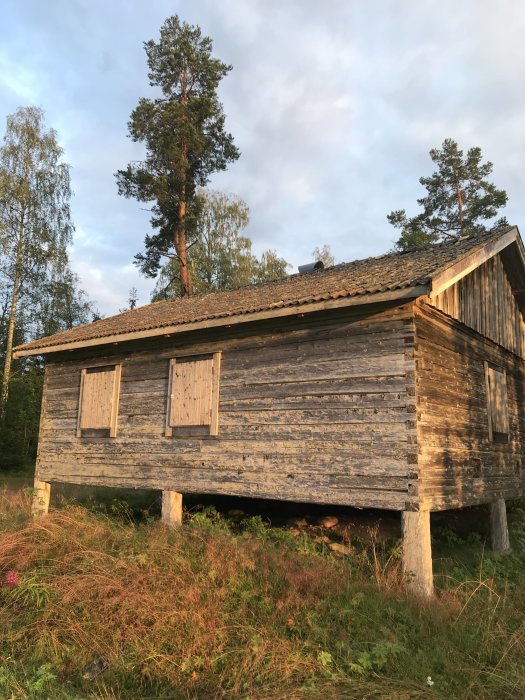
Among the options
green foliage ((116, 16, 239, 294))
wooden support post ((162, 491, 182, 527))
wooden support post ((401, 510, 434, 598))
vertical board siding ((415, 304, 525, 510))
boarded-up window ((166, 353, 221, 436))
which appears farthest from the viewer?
green foliage ((116, 16, 239, 294))

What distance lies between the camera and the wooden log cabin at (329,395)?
838cm

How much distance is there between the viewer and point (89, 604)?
6.61 metres

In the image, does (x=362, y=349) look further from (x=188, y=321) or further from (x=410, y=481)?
(x=188, y=321)

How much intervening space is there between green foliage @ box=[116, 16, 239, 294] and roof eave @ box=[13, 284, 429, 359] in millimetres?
15455

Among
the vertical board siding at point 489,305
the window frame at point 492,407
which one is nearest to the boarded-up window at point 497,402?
the window frame at point 492,407

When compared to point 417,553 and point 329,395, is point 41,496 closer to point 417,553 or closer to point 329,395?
point 329,395

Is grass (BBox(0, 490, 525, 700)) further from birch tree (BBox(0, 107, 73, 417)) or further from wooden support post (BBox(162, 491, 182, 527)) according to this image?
birch tree (BBox(0, 107, 73, 417))

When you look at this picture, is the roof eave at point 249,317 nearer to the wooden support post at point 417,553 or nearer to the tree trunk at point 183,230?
the wooden support post at point 417,553

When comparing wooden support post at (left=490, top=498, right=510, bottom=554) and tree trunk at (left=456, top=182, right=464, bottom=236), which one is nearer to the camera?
wooden support post at (left=490, top=498, right=510, bottom=554)

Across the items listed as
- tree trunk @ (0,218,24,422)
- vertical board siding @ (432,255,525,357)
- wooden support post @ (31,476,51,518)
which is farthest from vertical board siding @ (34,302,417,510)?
tree trunk @ (0,218,24,422)

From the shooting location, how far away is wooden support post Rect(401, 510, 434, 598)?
7754 millimetres

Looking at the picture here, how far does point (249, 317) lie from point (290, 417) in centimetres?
177

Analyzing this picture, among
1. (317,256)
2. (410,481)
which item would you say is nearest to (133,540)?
(410,481)

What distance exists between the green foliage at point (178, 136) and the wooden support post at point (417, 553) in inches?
839
